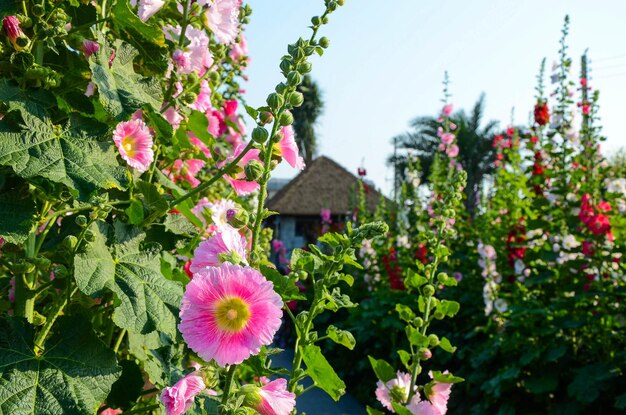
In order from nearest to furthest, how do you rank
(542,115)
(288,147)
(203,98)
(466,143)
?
(288,147)
(203,98)
(542,115)
(466,143)

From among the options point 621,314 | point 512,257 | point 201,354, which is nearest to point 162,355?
point 201,354

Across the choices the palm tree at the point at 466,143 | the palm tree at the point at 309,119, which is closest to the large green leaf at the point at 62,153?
the palm tree at the point at 466,143

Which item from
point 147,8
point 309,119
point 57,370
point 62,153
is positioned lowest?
point 57,370

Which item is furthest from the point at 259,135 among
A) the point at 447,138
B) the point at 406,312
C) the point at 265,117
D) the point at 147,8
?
the point at 447,138

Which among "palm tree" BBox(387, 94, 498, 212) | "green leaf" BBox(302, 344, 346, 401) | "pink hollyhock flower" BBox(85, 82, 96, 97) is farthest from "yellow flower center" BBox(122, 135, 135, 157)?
"palm tree" BBox(387, 94, 498, 212)

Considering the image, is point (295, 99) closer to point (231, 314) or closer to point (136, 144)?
point (231, 314)

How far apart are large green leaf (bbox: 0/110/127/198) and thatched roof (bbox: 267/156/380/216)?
2679 cm

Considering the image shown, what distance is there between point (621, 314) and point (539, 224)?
3.25 ft

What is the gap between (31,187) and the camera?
1.19 meters

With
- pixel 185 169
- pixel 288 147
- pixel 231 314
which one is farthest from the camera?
pixel 185 169

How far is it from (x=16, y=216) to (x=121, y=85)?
29 cm

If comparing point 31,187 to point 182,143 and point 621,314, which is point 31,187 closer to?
point 182,143

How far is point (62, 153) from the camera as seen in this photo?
1.07 meters

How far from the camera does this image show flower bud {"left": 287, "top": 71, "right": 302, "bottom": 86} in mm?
1002
